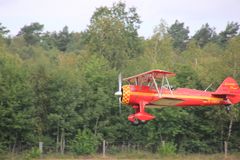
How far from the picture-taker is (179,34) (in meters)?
100

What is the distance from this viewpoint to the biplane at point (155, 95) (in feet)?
73.8

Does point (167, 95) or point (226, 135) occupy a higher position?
point (167, 95)

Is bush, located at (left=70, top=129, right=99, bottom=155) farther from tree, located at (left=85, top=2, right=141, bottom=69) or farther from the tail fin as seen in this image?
tree, located at (left=85, top=2, right=141, bottom=69)

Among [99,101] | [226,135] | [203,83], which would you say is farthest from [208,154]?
[99,101]

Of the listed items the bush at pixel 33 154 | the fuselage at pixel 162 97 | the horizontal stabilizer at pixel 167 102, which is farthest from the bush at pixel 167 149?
the horizontal stabilizer at pixel 167 102

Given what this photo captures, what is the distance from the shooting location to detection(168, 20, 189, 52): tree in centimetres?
9494

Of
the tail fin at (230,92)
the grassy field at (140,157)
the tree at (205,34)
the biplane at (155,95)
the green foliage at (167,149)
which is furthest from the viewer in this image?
the tree at (205,34)

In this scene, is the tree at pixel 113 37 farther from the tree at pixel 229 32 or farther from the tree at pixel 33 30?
the tree at pixel 33 30

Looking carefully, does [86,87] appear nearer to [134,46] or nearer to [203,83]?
Result: [203,83]

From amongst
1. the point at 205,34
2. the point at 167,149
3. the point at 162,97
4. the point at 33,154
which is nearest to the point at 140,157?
the point at 167,149

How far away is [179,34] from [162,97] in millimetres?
79035

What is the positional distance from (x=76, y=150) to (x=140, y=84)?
44.5 ft

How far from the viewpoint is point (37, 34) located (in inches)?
3777

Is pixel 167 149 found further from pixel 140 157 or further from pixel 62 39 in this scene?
pixel 62 39
